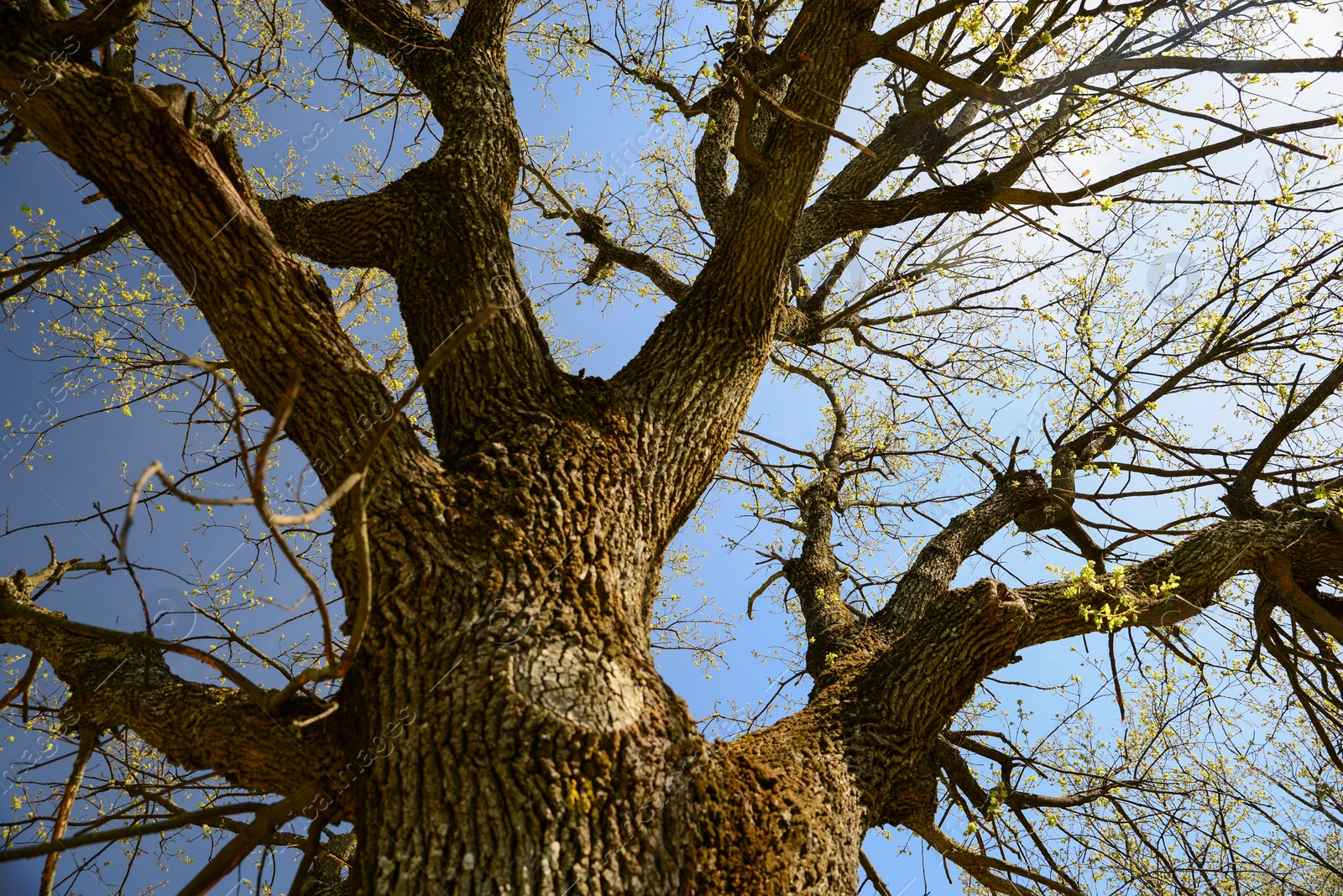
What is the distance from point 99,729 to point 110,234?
1983mm

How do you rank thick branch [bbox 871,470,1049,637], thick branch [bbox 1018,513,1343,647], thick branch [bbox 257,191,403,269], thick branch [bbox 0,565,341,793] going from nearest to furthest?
thick branch [bbox 0,565,341,793]
thick branch [bbox 1018,513,1343,647]
thick branch [bbox 257,191,403,269]
thick branch [bbox 871,470,1049,637]

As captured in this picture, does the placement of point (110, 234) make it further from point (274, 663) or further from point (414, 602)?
point (414, 602)

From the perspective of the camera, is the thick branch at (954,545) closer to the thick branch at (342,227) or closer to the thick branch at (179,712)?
the thick branch at (179,712)

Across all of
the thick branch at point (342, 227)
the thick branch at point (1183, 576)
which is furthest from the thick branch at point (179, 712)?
the thick branch at point (1183, 576)

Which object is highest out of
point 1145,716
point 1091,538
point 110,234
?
point 110,234

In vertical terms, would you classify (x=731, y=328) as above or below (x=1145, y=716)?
above

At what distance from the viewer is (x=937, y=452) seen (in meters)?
5.43

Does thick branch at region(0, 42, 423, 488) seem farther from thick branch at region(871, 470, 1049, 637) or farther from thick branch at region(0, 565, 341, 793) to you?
thick branch at region(871, 470, 1049, 637)

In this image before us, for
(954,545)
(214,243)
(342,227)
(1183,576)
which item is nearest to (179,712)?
(214,243)

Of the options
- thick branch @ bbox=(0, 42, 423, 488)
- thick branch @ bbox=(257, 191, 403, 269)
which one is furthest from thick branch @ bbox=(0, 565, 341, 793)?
thick branch @ bbox=(257, 191, 403, 269)

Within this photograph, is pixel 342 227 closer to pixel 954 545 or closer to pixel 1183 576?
pixel 954 545

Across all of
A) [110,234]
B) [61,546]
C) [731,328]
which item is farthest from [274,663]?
[61,546]

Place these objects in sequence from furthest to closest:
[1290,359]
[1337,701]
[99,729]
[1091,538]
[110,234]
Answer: [1290,359]
[1091,538]
[1337,701]
[110,234]
[99,729]

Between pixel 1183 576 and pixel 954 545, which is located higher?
pixel 954 545
